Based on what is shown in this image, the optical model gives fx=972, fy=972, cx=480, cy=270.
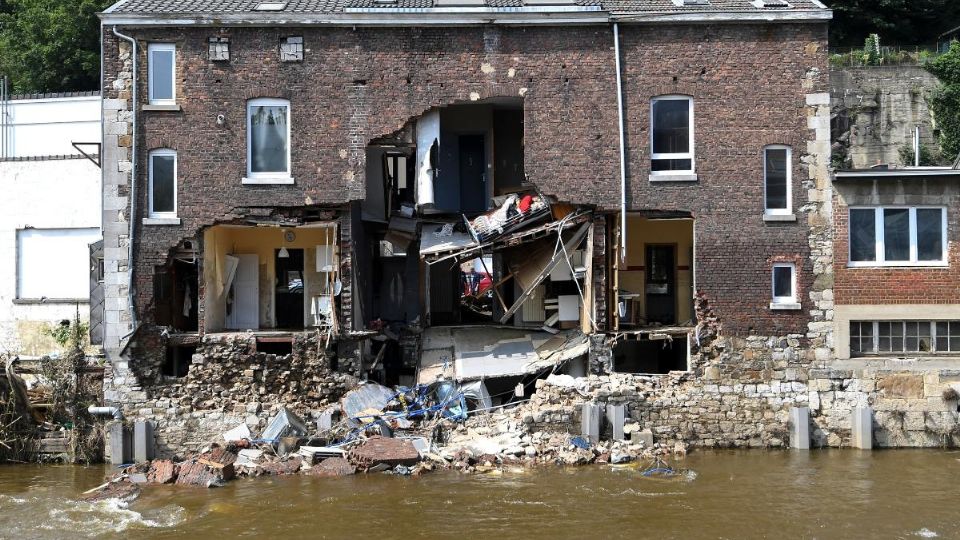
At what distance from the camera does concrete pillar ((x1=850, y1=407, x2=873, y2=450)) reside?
69.8ft

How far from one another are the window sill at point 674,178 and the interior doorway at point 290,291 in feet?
30.8

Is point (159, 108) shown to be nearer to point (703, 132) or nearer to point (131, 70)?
point (131, 70)

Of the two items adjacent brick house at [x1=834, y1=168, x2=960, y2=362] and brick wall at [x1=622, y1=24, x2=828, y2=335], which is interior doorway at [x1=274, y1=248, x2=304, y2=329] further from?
adjacent brick house at [x1=834, y1=168, x2=960, y2=362]

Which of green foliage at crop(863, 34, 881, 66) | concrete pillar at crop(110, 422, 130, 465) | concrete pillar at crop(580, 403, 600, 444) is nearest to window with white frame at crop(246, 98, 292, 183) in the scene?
concrete pillar at crop(110, 422, 130, 465)

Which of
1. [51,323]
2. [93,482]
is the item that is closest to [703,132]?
[93,482]

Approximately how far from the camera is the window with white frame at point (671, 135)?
22453 mm

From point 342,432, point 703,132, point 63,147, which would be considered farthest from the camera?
point 63,147

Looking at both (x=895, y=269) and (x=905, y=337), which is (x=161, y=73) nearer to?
(x=895, y=269)

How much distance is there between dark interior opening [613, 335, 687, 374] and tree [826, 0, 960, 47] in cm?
2046

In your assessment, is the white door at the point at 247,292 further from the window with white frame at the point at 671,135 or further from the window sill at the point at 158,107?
the window with white frame at the point at 671,135

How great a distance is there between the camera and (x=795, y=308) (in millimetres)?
21984

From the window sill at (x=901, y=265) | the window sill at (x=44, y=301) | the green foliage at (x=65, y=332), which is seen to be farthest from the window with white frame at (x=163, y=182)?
the window sill at (x=901, y=265)

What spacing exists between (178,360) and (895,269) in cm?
1685

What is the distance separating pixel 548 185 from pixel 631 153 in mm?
2042
